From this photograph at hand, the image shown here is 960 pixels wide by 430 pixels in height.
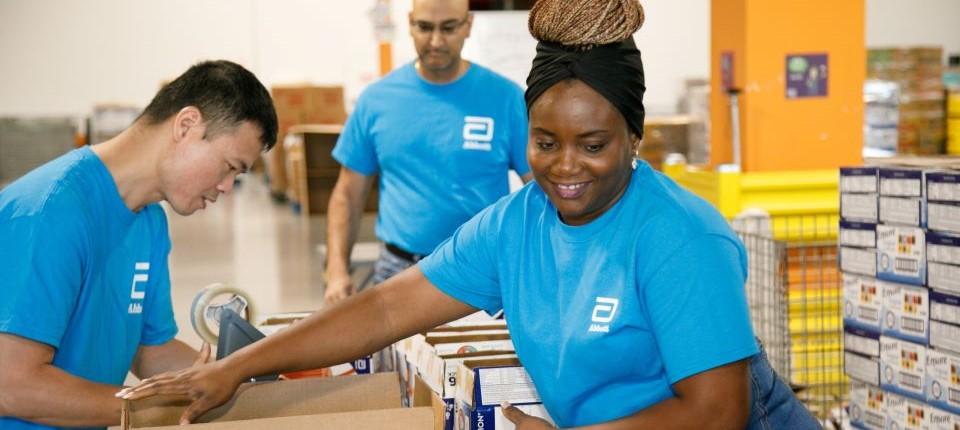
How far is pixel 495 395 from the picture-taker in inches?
77.0

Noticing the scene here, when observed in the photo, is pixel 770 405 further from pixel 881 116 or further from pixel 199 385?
pixel 881 116

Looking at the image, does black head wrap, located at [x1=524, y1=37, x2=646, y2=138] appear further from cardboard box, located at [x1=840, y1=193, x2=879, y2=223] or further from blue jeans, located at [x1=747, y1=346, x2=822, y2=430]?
cardboard box, located at [x1=840, y1=193, x2=879, y2=223]

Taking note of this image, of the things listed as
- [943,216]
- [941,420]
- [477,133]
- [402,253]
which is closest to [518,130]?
[477,133]

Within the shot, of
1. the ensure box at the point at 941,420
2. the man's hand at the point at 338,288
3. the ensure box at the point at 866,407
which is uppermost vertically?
the man's hand at the point at 338,288

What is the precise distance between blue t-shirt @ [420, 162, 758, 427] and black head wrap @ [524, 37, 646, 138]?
0.14 metres

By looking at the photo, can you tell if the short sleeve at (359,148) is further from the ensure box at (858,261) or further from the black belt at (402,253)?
the ensure box at (858,261)

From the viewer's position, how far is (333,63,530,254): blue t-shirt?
12.8ft

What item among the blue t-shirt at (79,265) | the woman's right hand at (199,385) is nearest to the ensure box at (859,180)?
the blue t-shirt at (79,265)

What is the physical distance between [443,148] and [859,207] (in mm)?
1465

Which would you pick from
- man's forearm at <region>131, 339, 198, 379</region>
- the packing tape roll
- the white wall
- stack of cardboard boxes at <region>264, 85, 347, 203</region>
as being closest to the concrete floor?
stack of cardboard boxes at <region>264, 85, 347, 203</region>

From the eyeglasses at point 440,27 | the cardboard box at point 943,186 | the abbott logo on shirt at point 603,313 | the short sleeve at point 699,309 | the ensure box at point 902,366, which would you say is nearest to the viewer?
the short sleeve at point 699,309

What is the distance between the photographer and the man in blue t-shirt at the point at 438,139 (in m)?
3.87

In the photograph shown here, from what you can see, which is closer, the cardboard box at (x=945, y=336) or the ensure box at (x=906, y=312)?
the cardboard box at (x=945, y=336)

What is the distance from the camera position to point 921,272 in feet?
12.0
